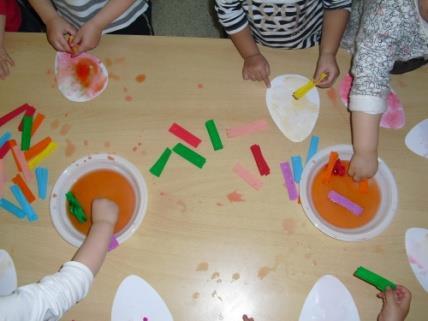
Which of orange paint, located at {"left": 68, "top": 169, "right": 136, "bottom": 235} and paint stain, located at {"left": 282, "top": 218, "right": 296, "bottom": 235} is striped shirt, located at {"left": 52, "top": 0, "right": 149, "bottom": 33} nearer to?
orange paint, located at {"left": 68, "top": 169, "right": 136, "bottom": 235}

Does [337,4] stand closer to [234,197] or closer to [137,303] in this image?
[234,197]

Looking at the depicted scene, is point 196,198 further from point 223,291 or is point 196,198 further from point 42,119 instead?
point 42,119

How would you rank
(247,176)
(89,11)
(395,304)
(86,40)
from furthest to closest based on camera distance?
1. (89,11)
2. (86,40)
3. (247,176)
4. (395,304)

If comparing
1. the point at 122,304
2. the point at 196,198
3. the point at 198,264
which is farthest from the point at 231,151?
the point at 122,304

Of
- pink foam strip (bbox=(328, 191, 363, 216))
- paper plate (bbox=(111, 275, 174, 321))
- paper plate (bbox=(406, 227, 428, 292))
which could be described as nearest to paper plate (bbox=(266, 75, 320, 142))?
pink foam strip (bbox=(328, 191, 363, 216))

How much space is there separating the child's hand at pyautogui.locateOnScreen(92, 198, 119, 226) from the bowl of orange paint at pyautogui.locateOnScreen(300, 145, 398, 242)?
326 mm

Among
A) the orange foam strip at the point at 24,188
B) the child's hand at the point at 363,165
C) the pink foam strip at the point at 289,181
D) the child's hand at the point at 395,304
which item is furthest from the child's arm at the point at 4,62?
the child's hand at the point at 395,304

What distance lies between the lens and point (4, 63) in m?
0.74

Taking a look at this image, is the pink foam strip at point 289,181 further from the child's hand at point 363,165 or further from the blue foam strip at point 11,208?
the blue foam strip at point 11,208

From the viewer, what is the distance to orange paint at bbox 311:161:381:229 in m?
0.60

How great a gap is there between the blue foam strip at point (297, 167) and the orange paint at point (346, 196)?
0.10ft

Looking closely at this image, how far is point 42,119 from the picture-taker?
703mm

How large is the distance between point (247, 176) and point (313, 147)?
5.3 inches

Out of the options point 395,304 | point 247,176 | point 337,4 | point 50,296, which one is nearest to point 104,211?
point 50,296
